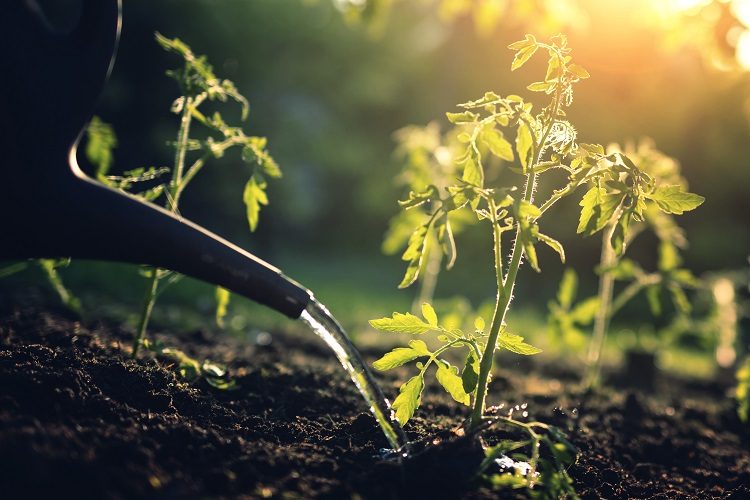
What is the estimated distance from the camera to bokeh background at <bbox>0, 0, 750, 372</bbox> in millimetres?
10547

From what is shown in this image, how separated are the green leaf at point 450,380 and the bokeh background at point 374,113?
576cm

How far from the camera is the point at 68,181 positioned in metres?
2.00

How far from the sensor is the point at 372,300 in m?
8.12

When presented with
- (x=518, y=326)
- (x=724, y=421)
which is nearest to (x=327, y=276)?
(x=518, y=326)

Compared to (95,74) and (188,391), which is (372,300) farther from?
(95,74)

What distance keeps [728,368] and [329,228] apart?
9.43 m

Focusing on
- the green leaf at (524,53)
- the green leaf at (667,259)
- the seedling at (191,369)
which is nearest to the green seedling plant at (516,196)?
the green leaf at (524,53)

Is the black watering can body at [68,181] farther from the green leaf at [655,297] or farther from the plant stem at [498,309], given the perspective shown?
the green leaf at [655,297]

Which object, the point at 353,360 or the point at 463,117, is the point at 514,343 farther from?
the point at 463,117

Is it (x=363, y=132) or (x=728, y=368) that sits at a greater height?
(x=363, y=132)

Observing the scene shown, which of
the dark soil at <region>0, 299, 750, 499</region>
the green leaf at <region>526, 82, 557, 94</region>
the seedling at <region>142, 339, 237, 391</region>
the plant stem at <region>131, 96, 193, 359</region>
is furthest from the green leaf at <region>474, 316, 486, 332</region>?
the plant stem at <region>131, 96, 193, 359</region>

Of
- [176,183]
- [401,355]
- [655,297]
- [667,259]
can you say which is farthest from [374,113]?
[401,355]

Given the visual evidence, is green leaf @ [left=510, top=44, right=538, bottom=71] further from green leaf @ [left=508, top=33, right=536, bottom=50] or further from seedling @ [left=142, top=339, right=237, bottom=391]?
seedling @ [left=142, top=339, right=237, bottom=391]

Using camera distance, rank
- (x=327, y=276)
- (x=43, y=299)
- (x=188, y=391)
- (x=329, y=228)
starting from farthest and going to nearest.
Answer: (x=329, y=228), (x=327, y=276), (x=43, y=299), (x=188, y=391)
